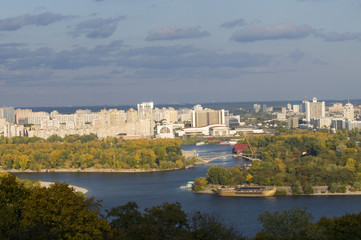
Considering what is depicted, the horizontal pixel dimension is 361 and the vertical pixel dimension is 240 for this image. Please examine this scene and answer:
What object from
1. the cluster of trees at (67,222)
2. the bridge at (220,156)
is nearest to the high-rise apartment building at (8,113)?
the bridge at (220,156)

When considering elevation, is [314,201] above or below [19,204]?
below

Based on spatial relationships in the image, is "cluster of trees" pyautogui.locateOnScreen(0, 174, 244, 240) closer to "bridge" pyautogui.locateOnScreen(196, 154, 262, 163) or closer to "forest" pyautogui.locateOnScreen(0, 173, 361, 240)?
"forest" pyautogui.locateOnScreen(0, 173, 361, 240)

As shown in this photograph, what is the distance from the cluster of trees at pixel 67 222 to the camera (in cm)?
543

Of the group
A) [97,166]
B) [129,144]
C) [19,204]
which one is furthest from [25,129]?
[19,204]

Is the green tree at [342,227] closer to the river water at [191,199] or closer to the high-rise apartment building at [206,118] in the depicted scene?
the river water at [191,199]

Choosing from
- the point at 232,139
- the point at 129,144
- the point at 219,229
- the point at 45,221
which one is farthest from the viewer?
the point at 232,139

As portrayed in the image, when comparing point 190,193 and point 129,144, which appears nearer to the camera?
point 190,193

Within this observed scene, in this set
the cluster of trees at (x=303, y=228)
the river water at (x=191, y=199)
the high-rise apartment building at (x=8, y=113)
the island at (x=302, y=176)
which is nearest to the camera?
the cluster of trees at (x=303, y=228)

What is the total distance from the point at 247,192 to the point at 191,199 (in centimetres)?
120

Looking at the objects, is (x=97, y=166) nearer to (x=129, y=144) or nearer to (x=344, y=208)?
(x=129, y=144)

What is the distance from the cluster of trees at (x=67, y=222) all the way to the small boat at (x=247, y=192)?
546 cm

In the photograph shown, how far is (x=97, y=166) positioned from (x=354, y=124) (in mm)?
15903

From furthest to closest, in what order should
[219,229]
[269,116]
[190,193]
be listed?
1. [269,116]
2. [190,193]
3. [219,229]

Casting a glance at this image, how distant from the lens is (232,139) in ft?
87.4
